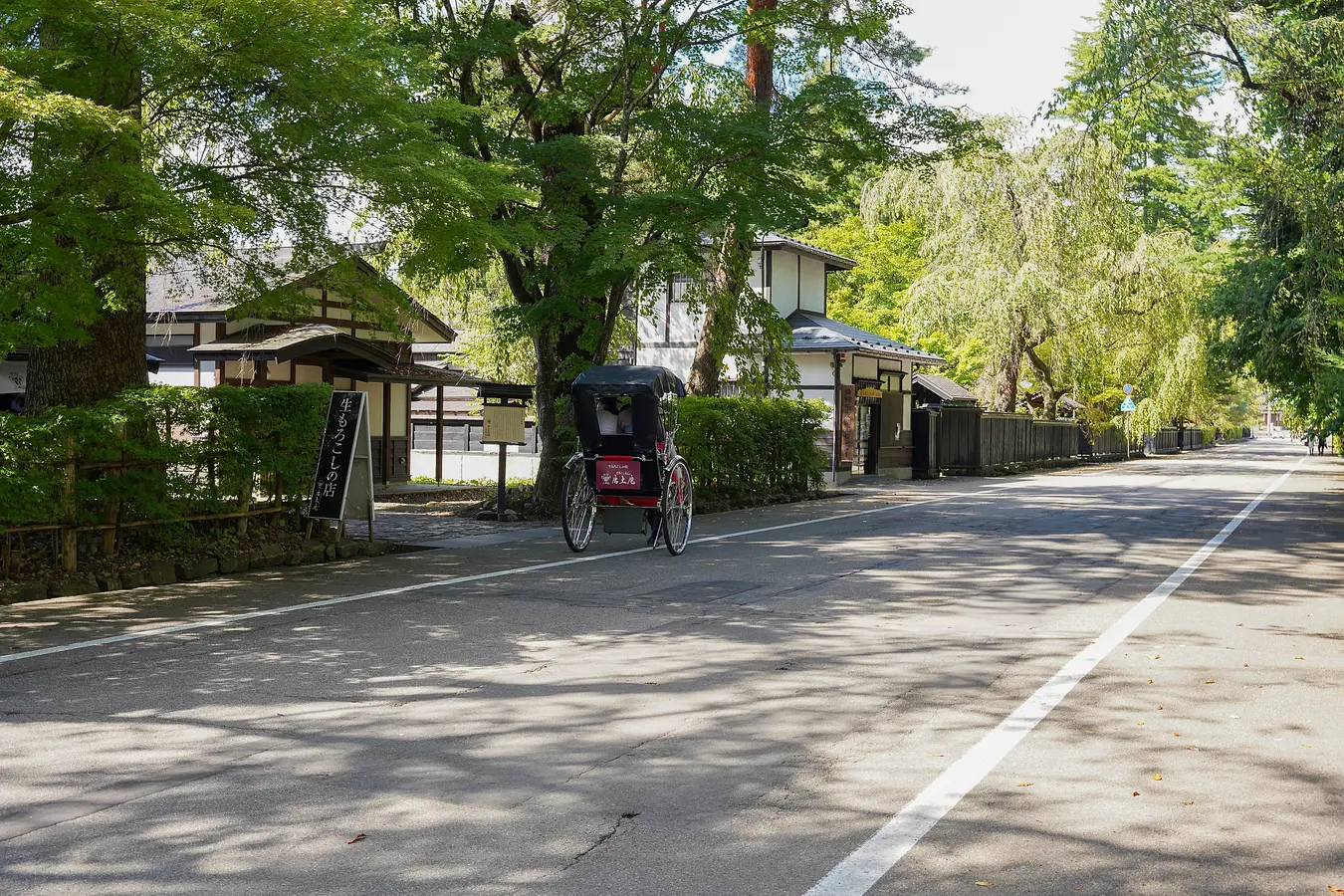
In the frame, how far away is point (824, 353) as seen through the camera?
36219mm

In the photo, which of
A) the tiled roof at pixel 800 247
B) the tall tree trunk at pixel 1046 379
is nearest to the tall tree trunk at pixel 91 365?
the tiled roof at pixel 800 247

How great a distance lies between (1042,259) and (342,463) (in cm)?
3141

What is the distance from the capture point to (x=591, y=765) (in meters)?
5.30

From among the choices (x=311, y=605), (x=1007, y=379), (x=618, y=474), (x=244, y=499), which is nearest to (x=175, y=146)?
(x=244, y=499)

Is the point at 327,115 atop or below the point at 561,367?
atop

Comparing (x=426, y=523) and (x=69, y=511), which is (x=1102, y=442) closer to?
(x=426, y=523)

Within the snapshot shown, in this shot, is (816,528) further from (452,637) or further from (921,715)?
(921,715)

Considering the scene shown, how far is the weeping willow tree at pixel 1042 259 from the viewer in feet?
129

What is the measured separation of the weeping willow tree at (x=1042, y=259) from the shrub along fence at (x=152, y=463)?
2943cm

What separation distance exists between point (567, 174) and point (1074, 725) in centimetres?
1298

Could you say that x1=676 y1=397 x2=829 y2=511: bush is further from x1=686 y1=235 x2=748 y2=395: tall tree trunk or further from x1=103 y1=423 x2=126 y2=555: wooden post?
x1=103 y1=423 x2=126 y2=555: wooden post

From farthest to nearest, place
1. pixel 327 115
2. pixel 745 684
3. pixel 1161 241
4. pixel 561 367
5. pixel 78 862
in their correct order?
pixel 1161 241, pixel 561 367, pixel 327 115, pixel 745 684, pixel 78 862

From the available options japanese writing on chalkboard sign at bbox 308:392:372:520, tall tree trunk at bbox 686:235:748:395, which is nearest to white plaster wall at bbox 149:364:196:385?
tall tree trunk at bbox 686:235:748:395

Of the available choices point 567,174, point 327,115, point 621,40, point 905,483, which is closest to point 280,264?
point 327,115
